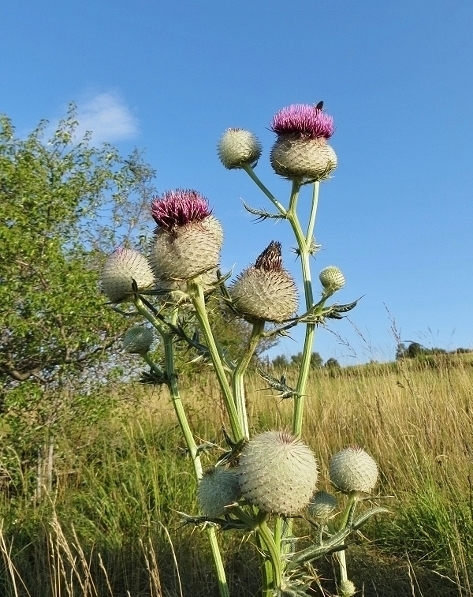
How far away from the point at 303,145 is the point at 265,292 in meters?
1.22

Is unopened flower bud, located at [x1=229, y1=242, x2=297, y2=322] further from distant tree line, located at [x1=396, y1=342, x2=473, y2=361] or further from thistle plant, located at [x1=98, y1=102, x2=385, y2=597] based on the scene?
distant tree line, located at [x1=396, y1=342, x2=473, y2=361]

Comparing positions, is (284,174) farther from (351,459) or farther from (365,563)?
(365,563)

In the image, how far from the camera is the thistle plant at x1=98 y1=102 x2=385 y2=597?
6.03 ft

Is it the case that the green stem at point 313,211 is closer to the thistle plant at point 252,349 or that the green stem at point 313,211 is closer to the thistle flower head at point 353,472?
the thistle plant at point 252,349

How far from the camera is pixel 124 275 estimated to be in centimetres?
252

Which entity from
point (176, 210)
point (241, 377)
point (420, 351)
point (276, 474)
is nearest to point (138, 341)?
point (176, 210)

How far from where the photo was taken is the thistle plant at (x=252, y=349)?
6.03 feet

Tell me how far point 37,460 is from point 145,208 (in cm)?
330

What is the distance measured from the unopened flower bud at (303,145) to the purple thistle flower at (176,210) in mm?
790

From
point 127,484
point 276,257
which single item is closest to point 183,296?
point 276,257

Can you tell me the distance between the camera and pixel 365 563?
4.23m

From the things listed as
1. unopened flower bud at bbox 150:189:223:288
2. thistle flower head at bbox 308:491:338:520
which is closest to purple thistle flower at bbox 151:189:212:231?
unopened flower bud at bbox 150:189:223:288

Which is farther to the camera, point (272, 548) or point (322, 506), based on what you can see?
point (322, 506)

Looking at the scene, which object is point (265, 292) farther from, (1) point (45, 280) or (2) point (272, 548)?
(1) point (45, 280)
